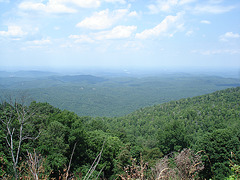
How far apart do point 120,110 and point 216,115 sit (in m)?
58.3

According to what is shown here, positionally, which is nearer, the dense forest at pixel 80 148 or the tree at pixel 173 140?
the dense forest at pixel 80 148

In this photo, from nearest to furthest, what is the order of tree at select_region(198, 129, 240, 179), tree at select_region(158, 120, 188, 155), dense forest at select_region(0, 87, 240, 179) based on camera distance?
dense forest at select_region(0, 87, 240, 179) → tree at select_region(198, 129, 240, 179) → tree at select_region(158, 120, 188, 155)

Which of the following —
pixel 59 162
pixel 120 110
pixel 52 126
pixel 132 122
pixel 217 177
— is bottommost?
pixel 120 110

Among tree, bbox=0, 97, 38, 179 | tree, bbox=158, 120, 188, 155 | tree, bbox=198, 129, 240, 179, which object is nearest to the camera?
tree, bbox=0, 97, 38, 179

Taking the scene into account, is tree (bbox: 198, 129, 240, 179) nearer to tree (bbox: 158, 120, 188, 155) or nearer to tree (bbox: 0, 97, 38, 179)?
tree (bbox: 158, 120, 188, 155)

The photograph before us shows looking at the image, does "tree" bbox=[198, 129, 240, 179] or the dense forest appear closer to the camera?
the dense forest

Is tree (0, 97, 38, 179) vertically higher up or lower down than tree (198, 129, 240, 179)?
higher up

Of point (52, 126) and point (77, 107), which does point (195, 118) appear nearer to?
point (52, 126)

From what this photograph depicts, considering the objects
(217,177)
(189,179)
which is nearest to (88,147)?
(217,177)

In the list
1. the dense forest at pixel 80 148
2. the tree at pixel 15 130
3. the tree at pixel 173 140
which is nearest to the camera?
the tree at pixel 15 130

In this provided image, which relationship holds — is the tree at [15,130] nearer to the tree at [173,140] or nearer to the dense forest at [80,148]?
the dense forest at [80,148]

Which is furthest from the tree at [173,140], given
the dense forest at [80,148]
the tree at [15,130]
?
the tree at [15,130]

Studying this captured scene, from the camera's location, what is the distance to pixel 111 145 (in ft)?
47.6

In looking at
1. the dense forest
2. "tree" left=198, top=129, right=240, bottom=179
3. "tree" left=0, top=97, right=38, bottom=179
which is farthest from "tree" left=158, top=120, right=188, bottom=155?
"tree" left=0, top=97, right=38, bottom=179
